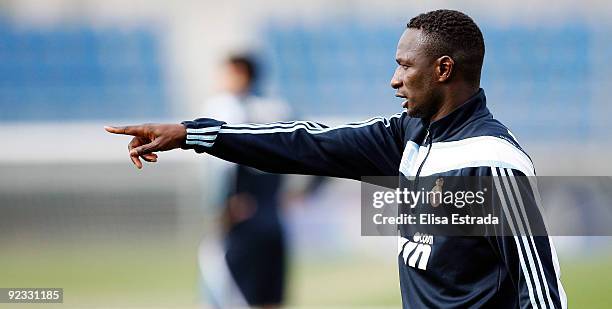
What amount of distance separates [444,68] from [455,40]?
0.09 meters

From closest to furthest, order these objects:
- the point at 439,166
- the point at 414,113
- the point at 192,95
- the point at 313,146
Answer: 1. the point at 439,166
2. the point at 414,113
3. the point at 313,146
4. the point at 192,95

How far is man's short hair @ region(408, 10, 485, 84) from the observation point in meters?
3.16

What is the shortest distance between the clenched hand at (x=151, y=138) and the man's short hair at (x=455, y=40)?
0.83 metres

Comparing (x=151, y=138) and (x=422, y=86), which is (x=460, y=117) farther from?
(x=151, y=138)

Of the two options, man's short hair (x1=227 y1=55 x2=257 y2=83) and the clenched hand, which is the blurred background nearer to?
man's short hair (x1=227 y1=55 x2=257 y2=83)

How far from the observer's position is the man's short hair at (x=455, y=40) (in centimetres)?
316

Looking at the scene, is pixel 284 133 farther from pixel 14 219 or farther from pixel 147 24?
pixel 147 24

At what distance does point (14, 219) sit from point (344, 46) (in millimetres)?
4765

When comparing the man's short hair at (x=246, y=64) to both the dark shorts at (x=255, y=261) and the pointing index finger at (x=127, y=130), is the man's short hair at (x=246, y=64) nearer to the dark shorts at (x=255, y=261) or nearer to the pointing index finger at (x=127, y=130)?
the dark shorts at (x=255, y=261)

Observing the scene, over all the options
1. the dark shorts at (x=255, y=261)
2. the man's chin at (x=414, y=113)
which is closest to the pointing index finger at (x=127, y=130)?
the man's chin at (x=414, y=113)

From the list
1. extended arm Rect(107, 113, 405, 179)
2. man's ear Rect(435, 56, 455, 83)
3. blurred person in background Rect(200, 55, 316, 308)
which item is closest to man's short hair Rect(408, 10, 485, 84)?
man's ear Rect(435, 56, 455, 83)

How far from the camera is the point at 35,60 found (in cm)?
1386

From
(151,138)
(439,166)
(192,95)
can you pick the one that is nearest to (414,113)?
(439,166)

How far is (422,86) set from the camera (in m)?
3.19
